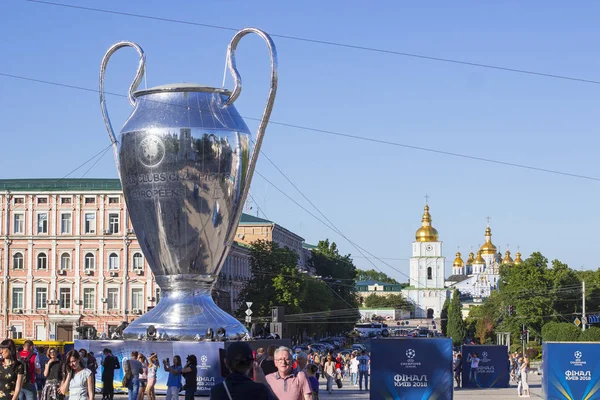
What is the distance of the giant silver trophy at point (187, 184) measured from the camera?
86.9 ft

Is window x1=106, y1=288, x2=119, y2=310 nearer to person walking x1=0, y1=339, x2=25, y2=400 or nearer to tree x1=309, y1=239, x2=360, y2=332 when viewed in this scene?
tree x1=309, y1=239, x2=360, y2=332

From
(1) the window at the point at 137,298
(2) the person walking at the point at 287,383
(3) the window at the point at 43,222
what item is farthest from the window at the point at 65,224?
(2) the person walking at the point at 287,383

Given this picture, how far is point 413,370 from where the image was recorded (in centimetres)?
2289

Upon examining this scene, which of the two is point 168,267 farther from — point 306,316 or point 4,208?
point 306,316

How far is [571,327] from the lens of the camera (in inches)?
2687

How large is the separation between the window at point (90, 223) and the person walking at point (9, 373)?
62.8 metres

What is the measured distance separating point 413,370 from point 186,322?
250 inches

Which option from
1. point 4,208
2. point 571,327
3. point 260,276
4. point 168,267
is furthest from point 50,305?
point 168,267

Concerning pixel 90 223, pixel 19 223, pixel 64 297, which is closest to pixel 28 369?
pixel 64 297

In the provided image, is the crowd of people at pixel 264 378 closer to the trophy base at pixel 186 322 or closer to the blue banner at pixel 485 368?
the trophy base at pixel 186 322

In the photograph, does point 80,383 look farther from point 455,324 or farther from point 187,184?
point 455,324

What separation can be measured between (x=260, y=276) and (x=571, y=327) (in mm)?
20613

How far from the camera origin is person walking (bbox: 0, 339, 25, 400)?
13719mm

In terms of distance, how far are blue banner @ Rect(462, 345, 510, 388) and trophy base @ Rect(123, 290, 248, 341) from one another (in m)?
11.3
